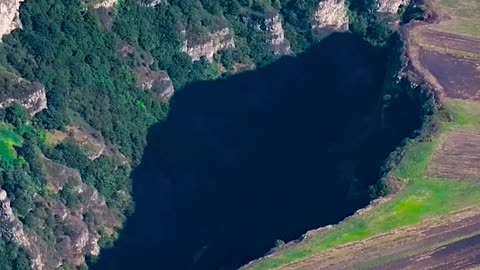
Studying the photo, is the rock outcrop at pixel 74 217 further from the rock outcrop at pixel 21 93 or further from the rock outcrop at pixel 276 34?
the rock outcrop at pixel 276 34

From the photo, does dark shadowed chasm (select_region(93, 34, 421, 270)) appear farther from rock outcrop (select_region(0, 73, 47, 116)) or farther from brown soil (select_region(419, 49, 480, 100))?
rock outcrop (select_region(0, 73, 47, 116))

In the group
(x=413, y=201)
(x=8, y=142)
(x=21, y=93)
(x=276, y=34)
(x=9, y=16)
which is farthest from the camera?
(x=276, y=34)

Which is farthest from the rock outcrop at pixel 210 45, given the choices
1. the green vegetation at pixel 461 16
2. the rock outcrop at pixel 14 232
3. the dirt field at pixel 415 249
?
the dirt field at pixel 415 249

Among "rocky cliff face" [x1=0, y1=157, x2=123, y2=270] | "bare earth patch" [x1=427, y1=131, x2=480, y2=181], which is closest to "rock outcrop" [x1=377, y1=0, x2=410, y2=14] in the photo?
"bare earth patch" [x1=427, y1=131, x2=480, y2=181]

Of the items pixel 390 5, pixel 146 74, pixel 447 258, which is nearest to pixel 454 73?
pixel 390 5

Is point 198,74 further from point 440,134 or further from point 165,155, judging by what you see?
point 440,134

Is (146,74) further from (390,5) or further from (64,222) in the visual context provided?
(390,5)
